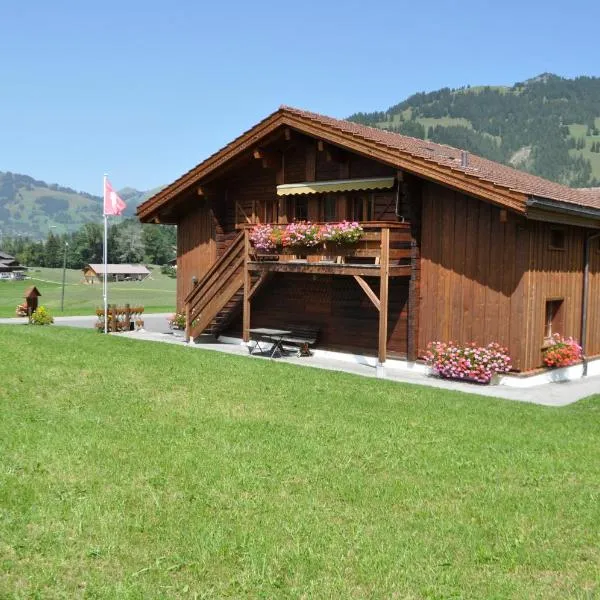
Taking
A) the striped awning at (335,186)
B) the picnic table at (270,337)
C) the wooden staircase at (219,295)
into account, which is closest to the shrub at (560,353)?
the striped awning at (335,186)

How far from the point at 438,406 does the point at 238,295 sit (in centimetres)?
902

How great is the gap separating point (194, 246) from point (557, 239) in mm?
10925

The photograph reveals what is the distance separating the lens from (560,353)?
14539mm

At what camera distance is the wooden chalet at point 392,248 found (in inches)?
548

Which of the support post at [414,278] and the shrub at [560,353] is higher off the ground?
the support post at [414,278]

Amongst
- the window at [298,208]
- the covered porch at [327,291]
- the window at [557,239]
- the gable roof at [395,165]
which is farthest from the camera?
the window at [298,208]

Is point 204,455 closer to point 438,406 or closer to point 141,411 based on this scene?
point 141,411

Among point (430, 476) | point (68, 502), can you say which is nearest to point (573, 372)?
point (430, 476)

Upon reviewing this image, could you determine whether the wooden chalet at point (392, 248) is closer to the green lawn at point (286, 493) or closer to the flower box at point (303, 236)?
the flower box at point (303, 236)

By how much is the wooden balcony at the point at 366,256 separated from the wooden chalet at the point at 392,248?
3 centimetres

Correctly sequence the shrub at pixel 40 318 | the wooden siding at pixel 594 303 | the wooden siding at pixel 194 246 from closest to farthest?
the wooden siding at pixel 594 303 → the wooden siding at pixel 194 246 → the shrub at pixel 40 318

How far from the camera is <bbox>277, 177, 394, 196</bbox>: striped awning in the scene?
613 inches

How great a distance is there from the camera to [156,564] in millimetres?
5250

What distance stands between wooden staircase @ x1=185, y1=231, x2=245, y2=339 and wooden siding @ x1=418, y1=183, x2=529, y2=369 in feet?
17.0
